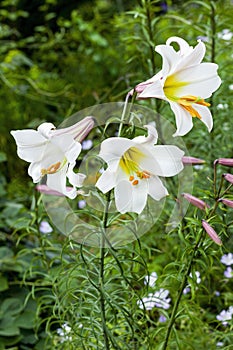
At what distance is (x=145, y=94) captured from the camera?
3.29ft

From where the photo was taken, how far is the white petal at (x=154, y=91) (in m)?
1.00

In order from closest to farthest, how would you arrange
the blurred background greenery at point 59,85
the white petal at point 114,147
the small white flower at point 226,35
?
the white petal at point 114,147 < the blurred background greenery at point 59,85 < the small white flower at point 226,35

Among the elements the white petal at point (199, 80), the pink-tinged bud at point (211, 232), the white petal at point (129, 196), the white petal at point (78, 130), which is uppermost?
the white petal at point (199, 80)

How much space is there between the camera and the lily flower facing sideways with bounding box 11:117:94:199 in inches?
40.8

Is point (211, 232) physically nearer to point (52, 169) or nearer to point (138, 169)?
point (138, 169)

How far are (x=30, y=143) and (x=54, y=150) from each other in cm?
5

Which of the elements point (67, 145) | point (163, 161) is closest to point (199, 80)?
point (163, 161)

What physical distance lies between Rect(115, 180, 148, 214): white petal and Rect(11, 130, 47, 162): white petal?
157 millimetres

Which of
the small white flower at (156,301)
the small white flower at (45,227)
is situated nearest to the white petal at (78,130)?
the small white flower at (156,301)

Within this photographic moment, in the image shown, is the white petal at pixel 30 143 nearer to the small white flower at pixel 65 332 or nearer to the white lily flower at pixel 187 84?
the white lily flower at pixel 187 84

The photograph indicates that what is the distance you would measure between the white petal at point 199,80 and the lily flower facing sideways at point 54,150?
0.18m

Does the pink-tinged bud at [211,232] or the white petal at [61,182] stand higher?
the white petal at [61,182]

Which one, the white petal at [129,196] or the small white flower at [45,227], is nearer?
the white petal at [129,196]

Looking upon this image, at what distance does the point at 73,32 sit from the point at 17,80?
64 cm
